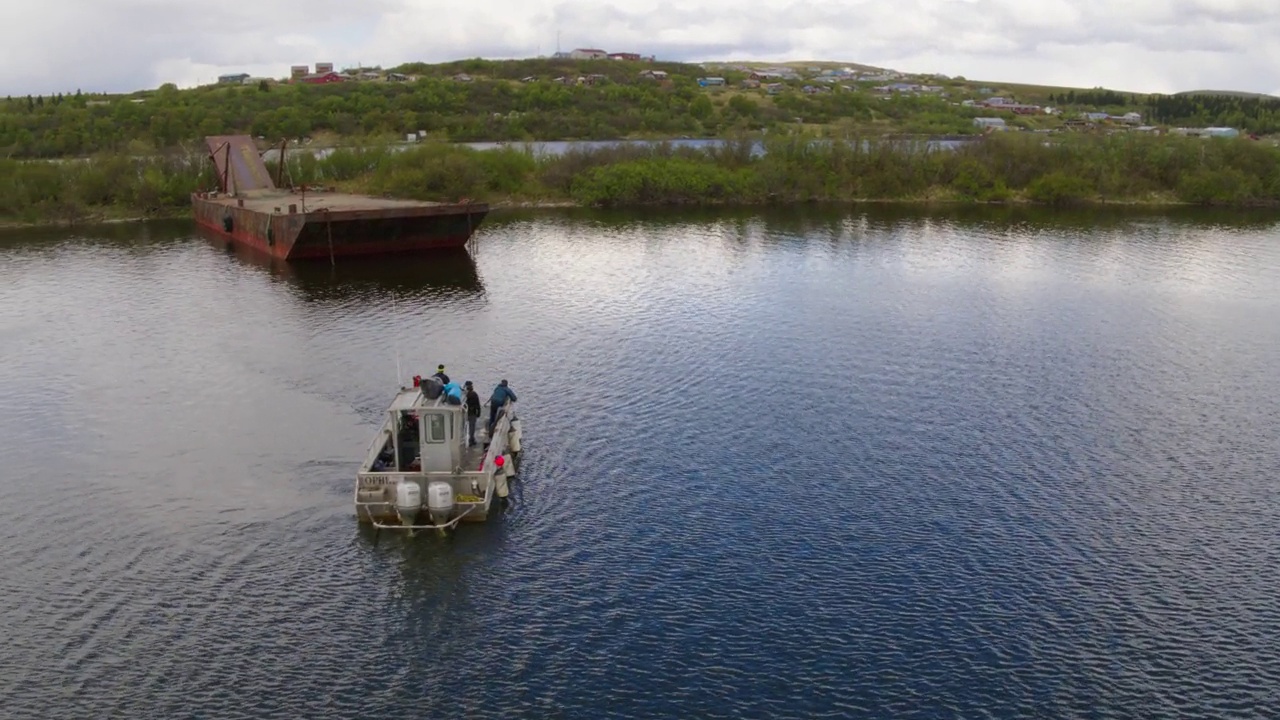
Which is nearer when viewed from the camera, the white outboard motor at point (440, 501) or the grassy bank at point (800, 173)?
the white outboard motor at point (440, 501)

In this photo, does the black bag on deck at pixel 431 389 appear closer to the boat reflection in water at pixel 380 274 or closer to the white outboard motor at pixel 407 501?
the white outboard motor at pixel 407 501

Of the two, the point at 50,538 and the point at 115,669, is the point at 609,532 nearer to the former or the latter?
the point at 115,669

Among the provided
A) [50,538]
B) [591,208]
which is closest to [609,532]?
[50,538]

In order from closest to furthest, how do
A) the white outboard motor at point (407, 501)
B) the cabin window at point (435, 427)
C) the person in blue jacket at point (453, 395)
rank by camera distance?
the white outboard motor at point (407, 501)
the cabin window at point (435, 427)
the person in blue jacket at point (453, 395)

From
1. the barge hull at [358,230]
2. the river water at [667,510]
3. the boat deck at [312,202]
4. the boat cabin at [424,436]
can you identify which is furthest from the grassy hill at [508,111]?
the boat cabin at [424,436]

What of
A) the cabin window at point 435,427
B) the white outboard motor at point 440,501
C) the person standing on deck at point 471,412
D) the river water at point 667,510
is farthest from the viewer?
the person standing on deck at point 471,412

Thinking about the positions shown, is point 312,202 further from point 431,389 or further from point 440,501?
point 440,501

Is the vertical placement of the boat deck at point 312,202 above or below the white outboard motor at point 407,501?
above

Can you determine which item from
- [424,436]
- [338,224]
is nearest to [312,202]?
[338,224]
